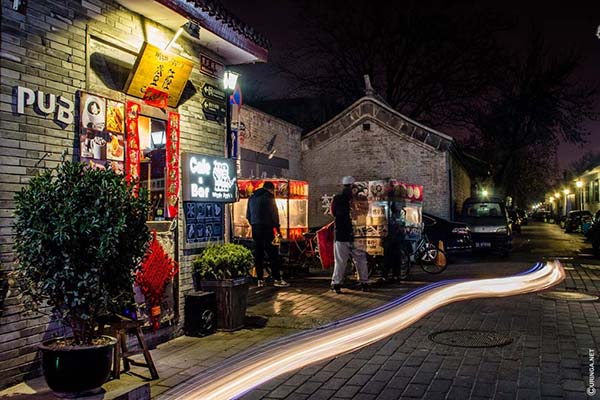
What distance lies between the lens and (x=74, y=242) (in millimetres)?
4703

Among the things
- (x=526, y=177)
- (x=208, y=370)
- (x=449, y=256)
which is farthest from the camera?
(x=526, y=177)

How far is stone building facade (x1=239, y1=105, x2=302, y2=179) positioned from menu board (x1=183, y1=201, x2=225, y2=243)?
6803mm

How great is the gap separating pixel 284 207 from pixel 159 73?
27.6ft

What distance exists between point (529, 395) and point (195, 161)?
210 inches

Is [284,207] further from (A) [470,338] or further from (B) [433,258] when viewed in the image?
(A) [470,338]

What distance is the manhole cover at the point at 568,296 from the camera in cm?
1038

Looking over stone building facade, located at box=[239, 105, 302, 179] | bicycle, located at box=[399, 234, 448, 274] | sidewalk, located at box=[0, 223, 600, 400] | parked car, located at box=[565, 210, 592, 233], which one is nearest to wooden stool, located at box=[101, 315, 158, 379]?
sidewalk, located at box=[0, 223, 600, 400]

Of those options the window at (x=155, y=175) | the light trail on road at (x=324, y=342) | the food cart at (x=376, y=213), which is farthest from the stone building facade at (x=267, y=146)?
the window at (x=155, y=175)

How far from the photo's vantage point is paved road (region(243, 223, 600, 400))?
535 centimetres

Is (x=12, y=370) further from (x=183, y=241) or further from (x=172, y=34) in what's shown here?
(x=172, y=34)

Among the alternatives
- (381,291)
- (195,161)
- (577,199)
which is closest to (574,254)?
(381,291)

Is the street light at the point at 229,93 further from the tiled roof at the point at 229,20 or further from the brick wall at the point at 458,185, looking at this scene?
the brick wall at the point at 458,185

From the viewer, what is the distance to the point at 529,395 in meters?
5.14

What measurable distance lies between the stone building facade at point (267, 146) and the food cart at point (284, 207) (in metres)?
1.43
